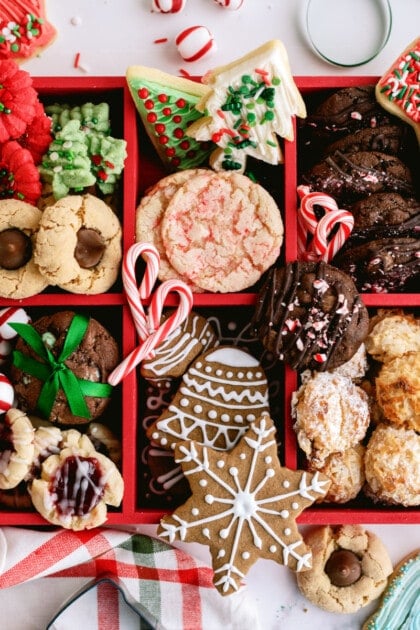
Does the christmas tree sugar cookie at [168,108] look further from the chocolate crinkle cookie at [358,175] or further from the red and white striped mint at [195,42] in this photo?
the chocolate crinkle cookie at [358,175]

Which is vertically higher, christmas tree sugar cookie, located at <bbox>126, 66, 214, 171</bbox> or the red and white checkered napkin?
christmas tree sugar cookie, located at <bbox>126, 66, 214, 171</bbox>

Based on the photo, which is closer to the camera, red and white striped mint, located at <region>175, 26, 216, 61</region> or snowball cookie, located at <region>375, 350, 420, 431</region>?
snowball cookie, located at <region>375, 350, 420, 431</region>

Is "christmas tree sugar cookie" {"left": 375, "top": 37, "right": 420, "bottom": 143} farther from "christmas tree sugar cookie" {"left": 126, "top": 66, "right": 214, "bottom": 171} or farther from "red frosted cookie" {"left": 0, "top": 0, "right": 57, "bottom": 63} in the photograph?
"red frosted cookie" {"left": 0, "top": 0, "right": 57, "bottom": 63}

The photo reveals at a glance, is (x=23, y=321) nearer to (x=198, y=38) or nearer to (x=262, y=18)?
(x=198, y=38)

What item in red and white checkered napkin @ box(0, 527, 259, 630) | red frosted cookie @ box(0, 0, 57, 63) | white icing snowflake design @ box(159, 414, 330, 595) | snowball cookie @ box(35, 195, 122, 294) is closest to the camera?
snowball cookie @ box(35, 195, 122, 294)

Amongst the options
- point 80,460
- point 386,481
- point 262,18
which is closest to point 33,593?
point 80,460

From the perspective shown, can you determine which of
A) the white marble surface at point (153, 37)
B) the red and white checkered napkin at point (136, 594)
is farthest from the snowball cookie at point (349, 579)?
the red and white checkered napkin at point (136, 594)

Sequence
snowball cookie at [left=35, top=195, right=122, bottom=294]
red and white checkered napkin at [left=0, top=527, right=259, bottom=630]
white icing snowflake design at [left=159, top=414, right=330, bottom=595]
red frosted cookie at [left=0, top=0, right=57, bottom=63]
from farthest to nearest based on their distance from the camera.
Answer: red and white checkered napkin at [left=0, top=527, right=259, bottom=630], red frosted cookie at [left=0, top=0, right=57, bottom=63], white icing snowflake design at [left=159, top=414, right=330, bottom=595], snowball cookie at [left=35, top=195, right=122, bottom=294]

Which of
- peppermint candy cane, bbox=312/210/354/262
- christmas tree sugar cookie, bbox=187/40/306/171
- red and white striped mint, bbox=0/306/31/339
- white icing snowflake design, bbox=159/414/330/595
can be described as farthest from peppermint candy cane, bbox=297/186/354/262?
red and white striped mint, bbox=0/306/31/339
